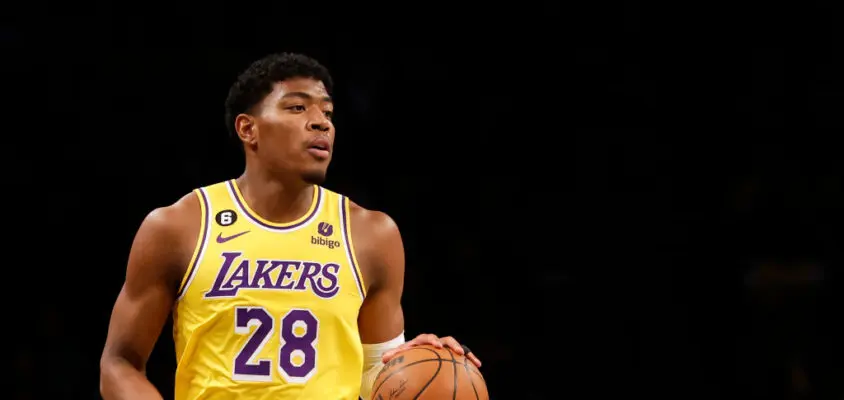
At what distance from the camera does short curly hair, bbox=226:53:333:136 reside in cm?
311

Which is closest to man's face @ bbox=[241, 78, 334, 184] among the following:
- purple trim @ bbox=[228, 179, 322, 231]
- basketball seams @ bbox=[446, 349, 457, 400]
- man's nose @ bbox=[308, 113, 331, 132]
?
man's nose @ bbox=[308, 113, 331, 132]

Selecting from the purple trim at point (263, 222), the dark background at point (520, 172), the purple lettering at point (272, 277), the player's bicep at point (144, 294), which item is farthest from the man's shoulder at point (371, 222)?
the dark background at point (520, 172)

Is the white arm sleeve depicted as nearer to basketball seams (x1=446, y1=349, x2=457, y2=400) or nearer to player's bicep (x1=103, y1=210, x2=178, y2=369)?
basketball seams (x1=446, y1=349, x2=457, y2=400)

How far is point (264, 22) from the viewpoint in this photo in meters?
7.02

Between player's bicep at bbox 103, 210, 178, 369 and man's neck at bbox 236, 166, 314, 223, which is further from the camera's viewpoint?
man's neck at bbox 236, 166, 314, 223

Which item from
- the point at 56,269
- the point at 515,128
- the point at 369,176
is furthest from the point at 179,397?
the point at 515,128

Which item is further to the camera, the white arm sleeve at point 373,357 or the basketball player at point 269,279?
the white arm sleeve at point 373,357

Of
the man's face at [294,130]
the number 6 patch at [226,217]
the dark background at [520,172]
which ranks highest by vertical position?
the man's face at [294,130]

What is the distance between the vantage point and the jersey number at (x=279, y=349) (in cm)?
283

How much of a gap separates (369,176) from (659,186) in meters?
1.88

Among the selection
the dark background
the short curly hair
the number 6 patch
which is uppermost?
the short curly hair

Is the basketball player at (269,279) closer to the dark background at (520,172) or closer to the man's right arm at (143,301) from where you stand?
the man's right arm at (143,301)

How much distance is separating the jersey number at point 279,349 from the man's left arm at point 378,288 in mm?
300

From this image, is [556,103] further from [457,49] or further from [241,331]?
[241,331]
